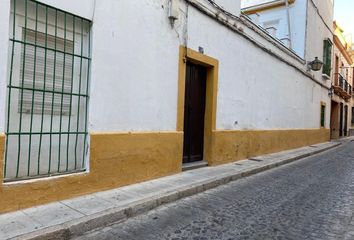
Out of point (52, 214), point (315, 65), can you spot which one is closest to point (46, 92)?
point (52, 214)

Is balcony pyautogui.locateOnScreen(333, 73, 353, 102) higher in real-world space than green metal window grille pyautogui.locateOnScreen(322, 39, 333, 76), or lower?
lower

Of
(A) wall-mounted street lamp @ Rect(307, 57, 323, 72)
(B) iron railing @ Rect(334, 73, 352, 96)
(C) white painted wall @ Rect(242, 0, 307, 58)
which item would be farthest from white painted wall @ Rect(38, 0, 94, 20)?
(B) iron railing @ Rect(334, 73, 352, 96)

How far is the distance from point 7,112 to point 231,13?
6430 millimetres

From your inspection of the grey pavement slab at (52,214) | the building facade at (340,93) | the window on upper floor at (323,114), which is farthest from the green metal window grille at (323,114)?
the grey pavement slab at (52,214)

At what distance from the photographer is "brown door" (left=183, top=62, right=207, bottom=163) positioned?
7.66 metres

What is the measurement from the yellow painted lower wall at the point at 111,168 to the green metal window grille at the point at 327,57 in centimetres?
1576

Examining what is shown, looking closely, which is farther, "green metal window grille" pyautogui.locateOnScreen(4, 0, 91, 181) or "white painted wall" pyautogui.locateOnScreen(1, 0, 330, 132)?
"white painted wall" pyautogui.locateOnScreen(1, 0, 330, 132)

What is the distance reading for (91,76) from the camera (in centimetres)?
496

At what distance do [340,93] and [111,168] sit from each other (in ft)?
73.9

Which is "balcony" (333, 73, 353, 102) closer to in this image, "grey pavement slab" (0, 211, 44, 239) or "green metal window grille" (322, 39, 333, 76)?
"green metal window grille" (322, 39, 333, 76)

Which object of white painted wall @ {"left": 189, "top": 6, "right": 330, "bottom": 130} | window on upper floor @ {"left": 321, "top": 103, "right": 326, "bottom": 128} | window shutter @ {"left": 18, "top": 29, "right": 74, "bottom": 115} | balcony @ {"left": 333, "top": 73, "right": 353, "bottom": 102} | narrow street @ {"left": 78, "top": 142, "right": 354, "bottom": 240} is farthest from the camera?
balcony @ {"left": 333, "top": 73, "right": 353, "bottom": 102}

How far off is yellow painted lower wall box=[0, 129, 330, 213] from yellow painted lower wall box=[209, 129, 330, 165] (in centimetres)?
3

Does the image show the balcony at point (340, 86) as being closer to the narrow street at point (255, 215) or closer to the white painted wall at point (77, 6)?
the narrow street at point (255, 215)

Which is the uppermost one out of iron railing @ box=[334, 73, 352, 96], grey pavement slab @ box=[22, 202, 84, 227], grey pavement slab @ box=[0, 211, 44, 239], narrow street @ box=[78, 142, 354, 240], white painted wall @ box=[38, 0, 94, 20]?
iron railing @ box=[334, 73, 352, 96]
